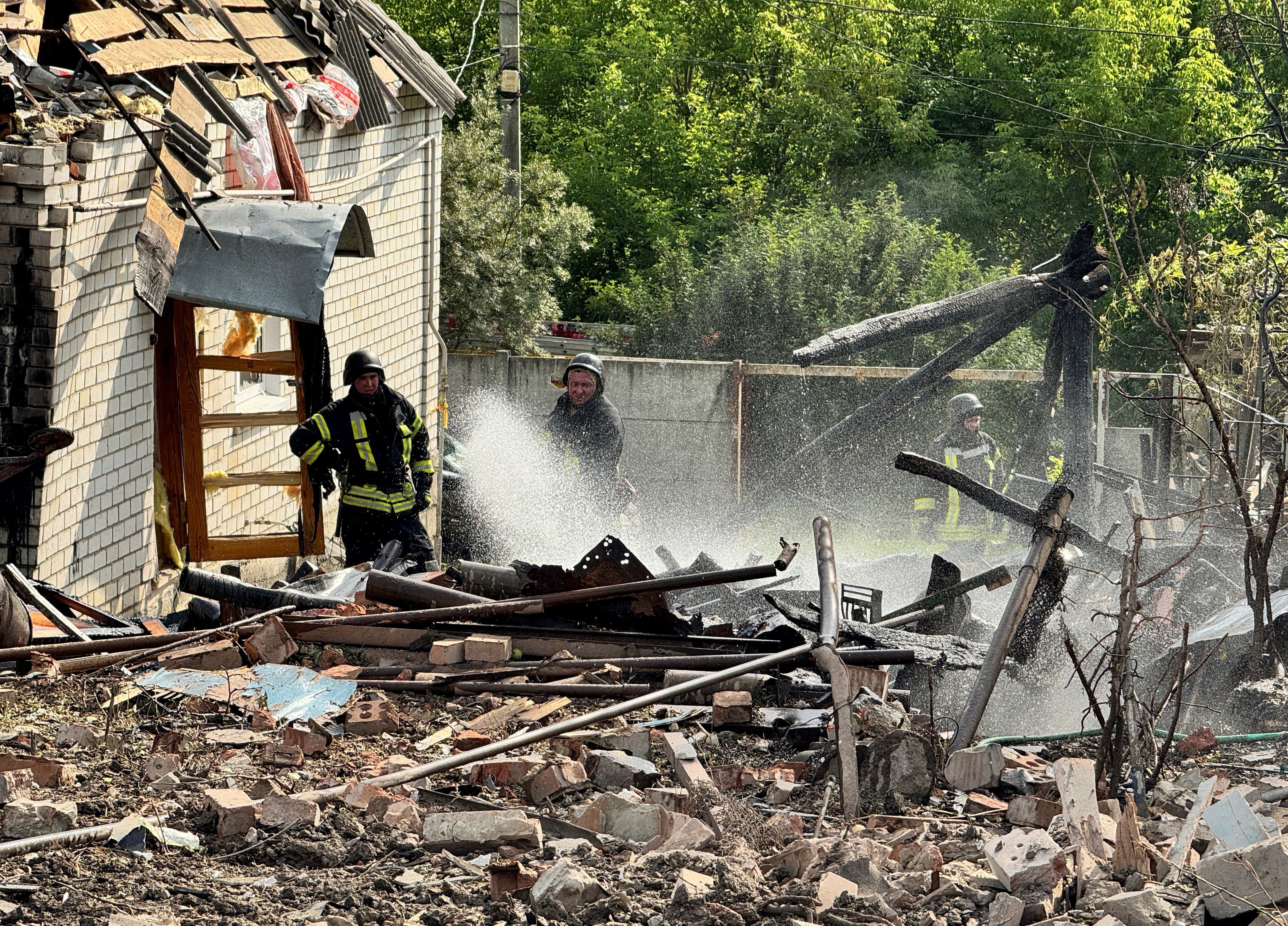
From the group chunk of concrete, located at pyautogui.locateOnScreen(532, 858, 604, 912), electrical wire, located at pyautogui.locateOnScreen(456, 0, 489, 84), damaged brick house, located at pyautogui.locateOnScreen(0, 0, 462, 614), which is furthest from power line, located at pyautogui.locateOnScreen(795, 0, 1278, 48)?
chunk of concrete, located at pyautogui.locateOnScreen(532, 858, 604, 912)

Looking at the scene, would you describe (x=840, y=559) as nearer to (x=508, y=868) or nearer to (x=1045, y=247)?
(x=508, y=868)

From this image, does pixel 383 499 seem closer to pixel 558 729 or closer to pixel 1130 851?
pixel 558 729

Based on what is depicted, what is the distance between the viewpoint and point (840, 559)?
11.9m

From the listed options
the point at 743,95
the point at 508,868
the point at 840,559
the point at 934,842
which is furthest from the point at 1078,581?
the point at 743,95

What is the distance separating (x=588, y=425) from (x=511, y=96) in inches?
384

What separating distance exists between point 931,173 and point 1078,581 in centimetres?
2006

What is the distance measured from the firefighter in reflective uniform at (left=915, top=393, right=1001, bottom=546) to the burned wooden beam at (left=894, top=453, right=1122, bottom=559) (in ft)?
13.6

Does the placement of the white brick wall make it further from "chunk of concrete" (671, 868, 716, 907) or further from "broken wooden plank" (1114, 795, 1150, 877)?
"broken wooden plank" (1114, 795, 1150, 877)

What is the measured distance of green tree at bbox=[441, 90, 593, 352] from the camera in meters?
19.8

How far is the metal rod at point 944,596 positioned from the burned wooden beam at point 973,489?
311mm

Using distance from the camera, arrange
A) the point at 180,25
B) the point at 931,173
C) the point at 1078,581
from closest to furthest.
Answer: the point at 180,25 < the point at 1078,581 < the point at 931,173

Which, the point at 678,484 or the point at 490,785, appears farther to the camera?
the point at 678,484

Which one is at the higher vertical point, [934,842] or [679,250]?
[679,250]

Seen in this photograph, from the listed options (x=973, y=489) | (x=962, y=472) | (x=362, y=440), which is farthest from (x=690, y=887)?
(x=962, y=472)
